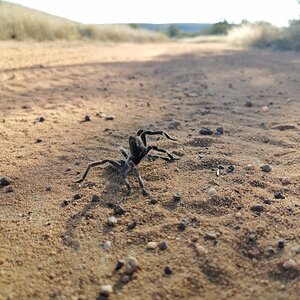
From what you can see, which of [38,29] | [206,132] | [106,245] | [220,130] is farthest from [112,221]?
[38,29]

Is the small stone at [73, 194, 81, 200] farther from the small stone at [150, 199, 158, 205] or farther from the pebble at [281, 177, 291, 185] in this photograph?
the pebble at [281, 177, 291, 185]

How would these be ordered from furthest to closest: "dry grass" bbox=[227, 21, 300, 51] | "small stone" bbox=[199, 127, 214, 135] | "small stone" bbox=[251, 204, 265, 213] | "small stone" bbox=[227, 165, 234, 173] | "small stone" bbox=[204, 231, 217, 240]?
"dry grass" bbox=[227, 21, 300, 51] < "small stone" bbox=[199, 127, 214, 135] < "small stone" bbox=[227, 165, 234, 173] < "small stone" bbox=[251, 204, 265, 213] < "small stone" bbox=[204, 231, 217, 240]

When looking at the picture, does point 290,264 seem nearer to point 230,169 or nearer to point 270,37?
point 230,169

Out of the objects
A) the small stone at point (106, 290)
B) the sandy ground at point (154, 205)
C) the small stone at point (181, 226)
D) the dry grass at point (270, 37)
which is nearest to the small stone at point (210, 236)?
the sandy ground at point (154, 205)

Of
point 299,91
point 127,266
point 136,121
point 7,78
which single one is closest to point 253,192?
point 127,266

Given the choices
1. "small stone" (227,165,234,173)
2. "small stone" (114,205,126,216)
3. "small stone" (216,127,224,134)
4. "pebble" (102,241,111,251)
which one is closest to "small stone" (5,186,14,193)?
"small stone" (114,205,126,216)

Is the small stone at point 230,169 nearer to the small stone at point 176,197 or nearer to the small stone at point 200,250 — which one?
the small stone at point 176,197
